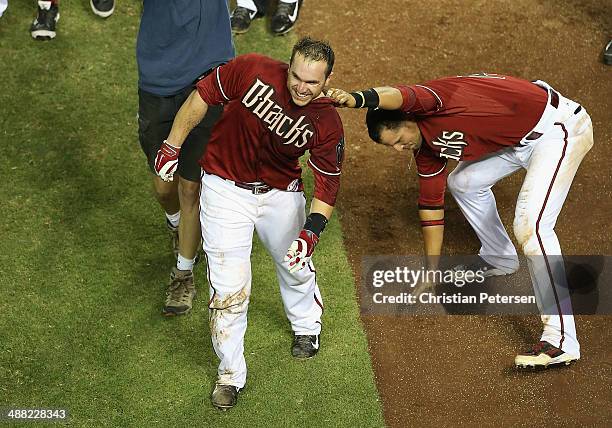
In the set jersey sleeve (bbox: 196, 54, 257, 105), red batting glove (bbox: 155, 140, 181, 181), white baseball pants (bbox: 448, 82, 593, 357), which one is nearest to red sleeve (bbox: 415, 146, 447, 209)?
white baseball pants (bbox: 448, 82, 593, 357)

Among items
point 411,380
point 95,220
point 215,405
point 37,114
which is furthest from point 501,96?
point 37,114

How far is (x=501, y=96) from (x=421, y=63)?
98.4 inches

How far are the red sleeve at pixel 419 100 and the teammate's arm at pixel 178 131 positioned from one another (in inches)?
41.2

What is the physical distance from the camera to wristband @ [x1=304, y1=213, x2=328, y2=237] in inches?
200

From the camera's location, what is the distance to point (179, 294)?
6266 millimetres

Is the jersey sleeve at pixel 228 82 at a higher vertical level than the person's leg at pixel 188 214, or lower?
higher

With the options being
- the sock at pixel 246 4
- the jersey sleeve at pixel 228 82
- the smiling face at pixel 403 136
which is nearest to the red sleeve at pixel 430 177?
the smiling face at pixel 403 136

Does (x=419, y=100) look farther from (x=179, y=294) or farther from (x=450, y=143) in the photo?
Result: (x=179, y=294)

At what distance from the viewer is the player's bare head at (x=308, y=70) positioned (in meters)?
4.89

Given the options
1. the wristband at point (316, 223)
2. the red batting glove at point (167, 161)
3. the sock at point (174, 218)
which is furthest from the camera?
the sock at point (174, 218)

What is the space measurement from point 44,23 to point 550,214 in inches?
175

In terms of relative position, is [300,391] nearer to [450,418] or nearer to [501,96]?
[450,418]

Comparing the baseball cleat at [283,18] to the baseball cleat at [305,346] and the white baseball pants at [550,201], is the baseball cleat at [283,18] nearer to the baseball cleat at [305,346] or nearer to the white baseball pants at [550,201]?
the white baseball pants at [550,201]

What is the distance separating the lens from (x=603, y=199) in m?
7.12
